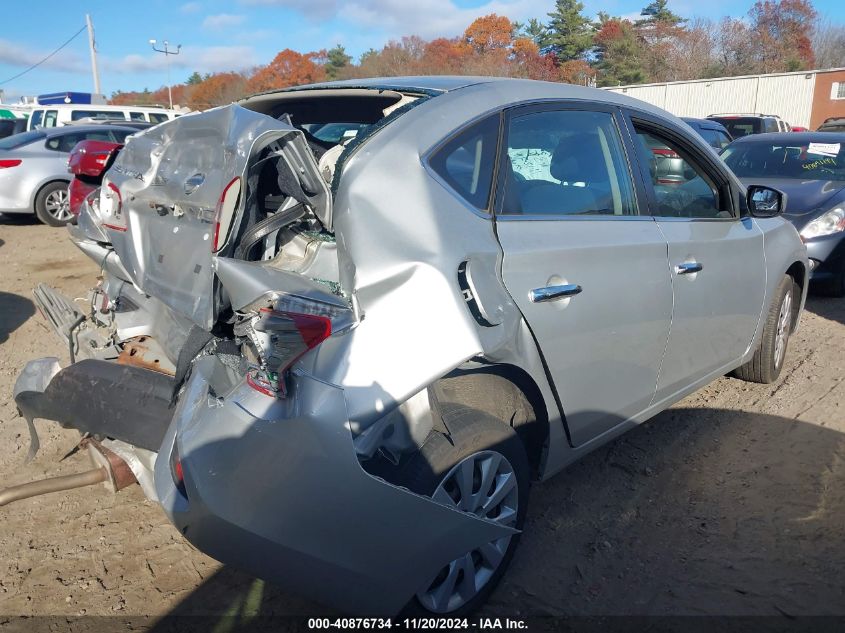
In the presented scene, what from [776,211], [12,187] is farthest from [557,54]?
[776,211]

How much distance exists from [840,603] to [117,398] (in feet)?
9.30

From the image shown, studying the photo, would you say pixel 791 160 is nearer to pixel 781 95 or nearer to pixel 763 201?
pixel 763 201

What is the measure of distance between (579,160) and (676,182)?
31.2 inches

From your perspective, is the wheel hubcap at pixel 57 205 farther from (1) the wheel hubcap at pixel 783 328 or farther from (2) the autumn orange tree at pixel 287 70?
(2) the autumn orange tree at pixel 287 70

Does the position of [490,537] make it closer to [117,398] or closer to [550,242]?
[550,242]

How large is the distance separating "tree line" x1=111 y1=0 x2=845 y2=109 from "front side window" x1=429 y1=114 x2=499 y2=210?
42.6 meters

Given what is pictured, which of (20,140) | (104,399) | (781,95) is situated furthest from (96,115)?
(781,95)

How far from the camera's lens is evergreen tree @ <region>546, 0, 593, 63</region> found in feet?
156

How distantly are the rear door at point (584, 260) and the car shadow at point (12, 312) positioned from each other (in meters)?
4.64

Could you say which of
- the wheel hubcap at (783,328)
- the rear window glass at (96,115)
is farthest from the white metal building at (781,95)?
the wheel hubcap at (783,328)

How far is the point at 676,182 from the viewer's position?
11.5 ft

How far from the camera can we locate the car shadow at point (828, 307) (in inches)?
246

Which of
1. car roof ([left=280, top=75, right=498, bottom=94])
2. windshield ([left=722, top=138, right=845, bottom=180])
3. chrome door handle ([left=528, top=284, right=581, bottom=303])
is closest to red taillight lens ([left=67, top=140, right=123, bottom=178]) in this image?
car roof ([left=280, top=75, right=498, bottom=94])

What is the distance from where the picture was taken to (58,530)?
9.99ft
